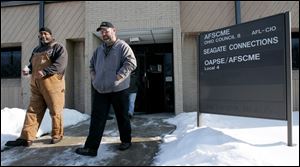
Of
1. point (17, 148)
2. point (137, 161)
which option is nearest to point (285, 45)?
point (137, 161)

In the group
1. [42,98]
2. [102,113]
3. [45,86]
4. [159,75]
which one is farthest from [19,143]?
[159,75]

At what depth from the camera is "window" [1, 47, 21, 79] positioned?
11.5 m

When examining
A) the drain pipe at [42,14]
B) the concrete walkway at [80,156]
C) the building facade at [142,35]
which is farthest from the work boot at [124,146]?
the drain pipe at [42,14]

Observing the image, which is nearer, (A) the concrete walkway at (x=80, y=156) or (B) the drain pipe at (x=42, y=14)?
(A) the concrete walkway at (x=80, y=156)

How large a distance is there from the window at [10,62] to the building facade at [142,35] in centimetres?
3

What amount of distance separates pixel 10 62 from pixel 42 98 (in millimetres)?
6853

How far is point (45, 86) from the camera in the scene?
5.35 m

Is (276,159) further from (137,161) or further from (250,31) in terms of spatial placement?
(250,31)

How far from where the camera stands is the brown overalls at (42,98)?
536 centimetres

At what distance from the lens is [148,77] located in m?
11.0

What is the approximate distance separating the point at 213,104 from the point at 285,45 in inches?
63.5

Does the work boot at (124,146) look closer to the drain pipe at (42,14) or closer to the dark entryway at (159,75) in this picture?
the dark entryway at (159,75)

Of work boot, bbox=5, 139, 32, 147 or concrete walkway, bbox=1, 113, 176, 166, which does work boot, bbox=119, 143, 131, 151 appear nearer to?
concrete walkway, bbox=1, 113, 176, 166

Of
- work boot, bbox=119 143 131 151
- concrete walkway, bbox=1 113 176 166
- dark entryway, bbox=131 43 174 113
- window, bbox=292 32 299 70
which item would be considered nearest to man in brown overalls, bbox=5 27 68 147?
concrete walkway, bbox=1 113 176 166
